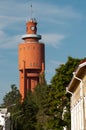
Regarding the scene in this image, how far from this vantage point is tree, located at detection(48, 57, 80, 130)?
163ft

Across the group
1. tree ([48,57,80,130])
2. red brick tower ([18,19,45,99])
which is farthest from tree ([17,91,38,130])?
tree ([48,57,80,130])

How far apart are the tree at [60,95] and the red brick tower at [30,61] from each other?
2707 inches

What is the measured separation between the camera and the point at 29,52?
122125 millimetres

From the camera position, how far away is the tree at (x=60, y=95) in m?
49.6

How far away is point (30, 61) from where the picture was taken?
399 feet

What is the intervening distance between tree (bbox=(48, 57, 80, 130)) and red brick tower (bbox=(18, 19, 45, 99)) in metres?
68.7

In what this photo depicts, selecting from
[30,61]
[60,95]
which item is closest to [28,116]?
[30,61]

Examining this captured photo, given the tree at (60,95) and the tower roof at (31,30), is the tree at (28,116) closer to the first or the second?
the tower roof at (31,30)

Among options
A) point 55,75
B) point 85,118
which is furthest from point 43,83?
point 85,118

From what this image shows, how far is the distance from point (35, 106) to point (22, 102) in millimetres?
4824

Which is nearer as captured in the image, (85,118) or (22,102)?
(85,118)

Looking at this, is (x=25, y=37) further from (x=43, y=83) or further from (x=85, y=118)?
(x=85, y=118)

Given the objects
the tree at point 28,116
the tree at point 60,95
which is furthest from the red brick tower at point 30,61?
the tree at point 60,95

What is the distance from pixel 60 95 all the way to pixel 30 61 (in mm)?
72327
